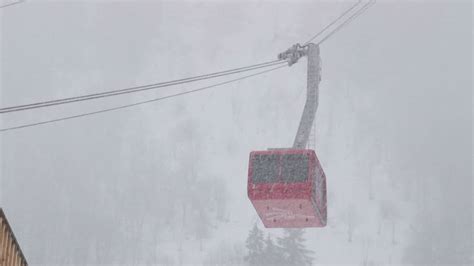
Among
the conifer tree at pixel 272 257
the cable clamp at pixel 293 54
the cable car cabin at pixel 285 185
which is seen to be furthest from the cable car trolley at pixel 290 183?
the conifer tree at pixel 272 257

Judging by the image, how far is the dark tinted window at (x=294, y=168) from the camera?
26.4m

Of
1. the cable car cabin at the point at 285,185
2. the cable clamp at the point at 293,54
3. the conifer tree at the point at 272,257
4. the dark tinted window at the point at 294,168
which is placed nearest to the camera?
the cable car cabin at the point at 285,185

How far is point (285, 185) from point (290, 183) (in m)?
0.18

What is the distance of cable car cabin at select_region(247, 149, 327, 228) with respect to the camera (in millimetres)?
26141

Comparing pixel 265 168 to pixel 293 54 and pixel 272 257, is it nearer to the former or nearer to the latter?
pixel 293 54

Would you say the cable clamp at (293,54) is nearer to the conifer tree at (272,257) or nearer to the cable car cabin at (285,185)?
the cable car cabin at (285,185)

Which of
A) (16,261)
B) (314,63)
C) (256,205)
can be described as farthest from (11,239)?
(314,63)

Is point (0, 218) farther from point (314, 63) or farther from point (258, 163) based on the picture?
point (314, 63)

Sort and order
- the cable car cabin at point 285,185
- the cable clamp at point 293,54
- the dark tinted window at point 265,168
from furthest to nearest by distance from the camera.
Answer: the cable clamp at point 293,54, the dark tinted window at point 265,168, the cable car cabin at point 285,185

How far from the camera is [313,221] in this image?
1131 inches

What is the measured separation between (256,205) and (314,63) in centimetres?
631

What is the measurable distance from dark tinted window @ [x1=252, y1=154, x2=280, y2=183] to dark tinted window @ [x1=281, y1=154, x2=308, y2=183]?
278 millimetres

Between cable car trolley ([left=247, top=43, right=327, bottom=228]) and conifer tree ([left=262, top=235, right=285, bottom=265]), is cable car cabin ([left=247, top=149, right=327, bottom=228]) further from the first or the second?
conifer tree ([left=262, top=235, right=285, bottom=265])

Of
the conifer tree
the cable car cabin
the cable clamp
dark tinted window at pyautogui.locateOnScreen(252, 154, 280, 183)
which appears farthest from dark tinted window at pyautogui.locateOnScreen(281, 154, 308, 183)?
the conifer tree
